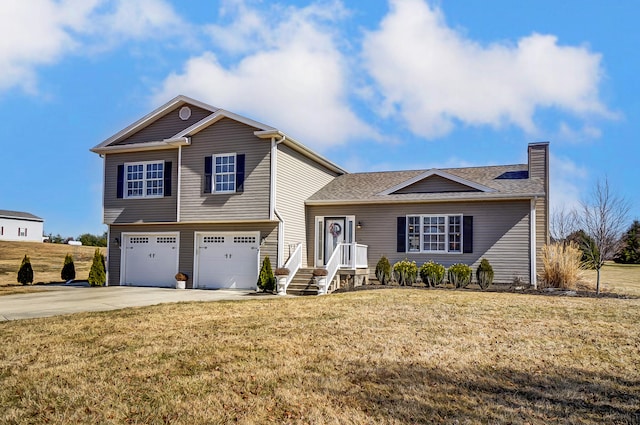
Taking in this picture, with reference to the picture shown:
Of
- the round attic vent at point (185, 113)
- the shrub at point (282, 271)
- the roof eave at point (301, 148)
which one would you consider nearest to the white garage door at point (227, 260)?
the shrub at point (282, 271)

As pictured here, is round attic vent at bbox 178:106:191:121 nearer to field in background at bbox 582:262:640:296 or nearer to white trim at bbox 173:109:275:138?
white trim at bbox 173:109:275:138

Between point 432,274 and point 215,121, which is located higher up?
point 215,121

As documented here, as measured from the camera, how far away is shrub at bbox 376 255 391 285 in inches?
698

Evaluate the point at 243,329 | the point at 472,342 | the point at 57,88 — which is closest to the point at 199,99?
the point at 57,88

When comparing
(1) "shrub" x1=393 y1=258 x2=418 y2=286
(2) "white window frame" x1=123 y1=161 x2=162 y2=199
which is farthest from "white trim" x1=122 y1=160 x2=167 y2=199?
(1) "shrub" x1=393 y1=258 x2=418 y2=286

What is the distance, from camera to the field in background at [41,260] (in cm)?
2642

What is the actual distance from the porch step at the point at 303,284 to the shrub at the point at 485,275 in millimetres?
5256

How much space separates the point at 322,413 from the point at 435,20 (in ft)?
33.4

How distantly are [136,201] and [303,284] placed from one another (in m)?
7.18

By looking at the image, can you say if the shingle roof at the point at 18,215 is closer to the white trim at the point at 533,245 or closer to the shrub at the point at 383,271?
the shrub at the point at 383,271

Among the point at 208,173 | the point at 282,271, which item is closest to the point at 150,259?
the point at 208,173

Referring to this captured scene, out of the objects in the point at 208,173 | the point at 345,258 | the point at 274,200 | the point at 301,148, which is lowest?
the point at 345,258

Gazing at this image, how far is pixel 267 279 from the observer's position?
55.1ft

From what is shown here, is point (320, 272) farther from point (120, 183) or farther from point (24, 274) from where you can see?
point (24, 274)
